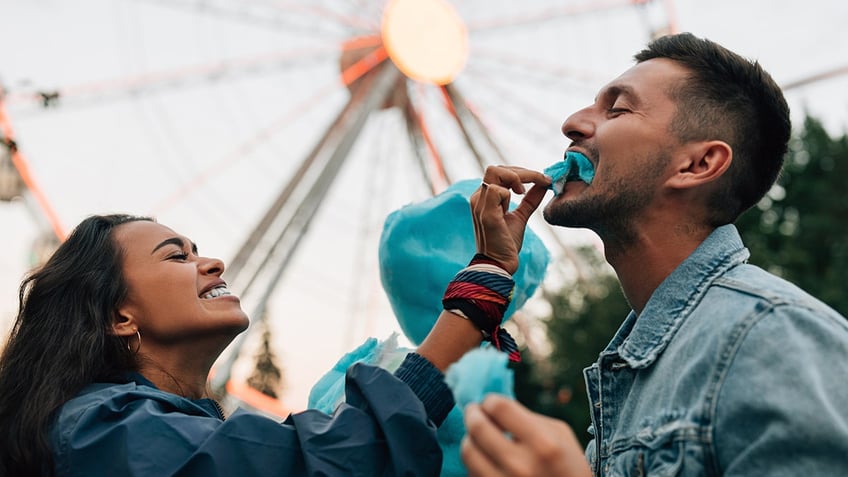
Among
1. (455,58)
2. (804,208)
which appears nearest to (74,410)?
(455,58)

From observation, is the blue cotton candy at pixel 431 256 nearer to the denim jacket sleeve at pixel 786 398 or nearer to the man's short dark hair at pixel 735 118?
the man's short dark hair at pixel 735 118

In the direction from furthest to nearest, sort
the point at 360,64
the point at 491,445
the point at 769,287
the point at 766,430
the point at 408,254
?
the point at 360,64 < the point at 408,254 < the point at 769,287 < the point at 766,430 < the point at 491,445

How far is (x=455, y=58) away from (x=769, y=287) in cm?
896

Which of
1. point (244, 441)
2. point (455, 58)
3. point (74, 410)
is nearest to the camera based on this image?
point (244, 441)

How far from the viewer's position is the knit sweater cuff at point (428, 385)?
186 centimetres

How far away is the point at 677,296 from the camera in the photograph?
1779 mm

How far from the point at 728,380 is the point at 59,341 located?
170cm

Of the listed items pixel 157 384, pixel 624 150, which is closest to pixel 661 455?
pixel 624 150

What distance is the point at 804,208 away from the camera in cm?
2019

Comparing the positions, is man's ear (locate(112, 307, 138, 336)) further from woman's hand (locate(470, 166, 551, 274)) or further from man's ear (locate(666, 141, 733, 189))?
man's ear (locate(666, 141, 733, 189))

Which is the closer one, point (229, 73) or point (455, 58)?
point (455, 58)

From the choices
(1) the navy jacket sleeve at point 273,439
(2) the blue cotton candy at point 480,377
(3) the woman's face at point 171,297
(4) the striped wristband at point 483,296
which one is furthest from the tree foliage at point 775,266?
(2) the blue cotton candy at point 480,377

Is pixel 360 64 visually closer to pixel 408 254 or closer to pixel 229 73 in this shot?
pixel 229 73

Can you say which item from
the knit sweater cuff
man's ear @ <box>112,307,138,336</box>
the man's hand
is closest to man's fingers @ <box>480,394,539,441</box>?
the man's hand
